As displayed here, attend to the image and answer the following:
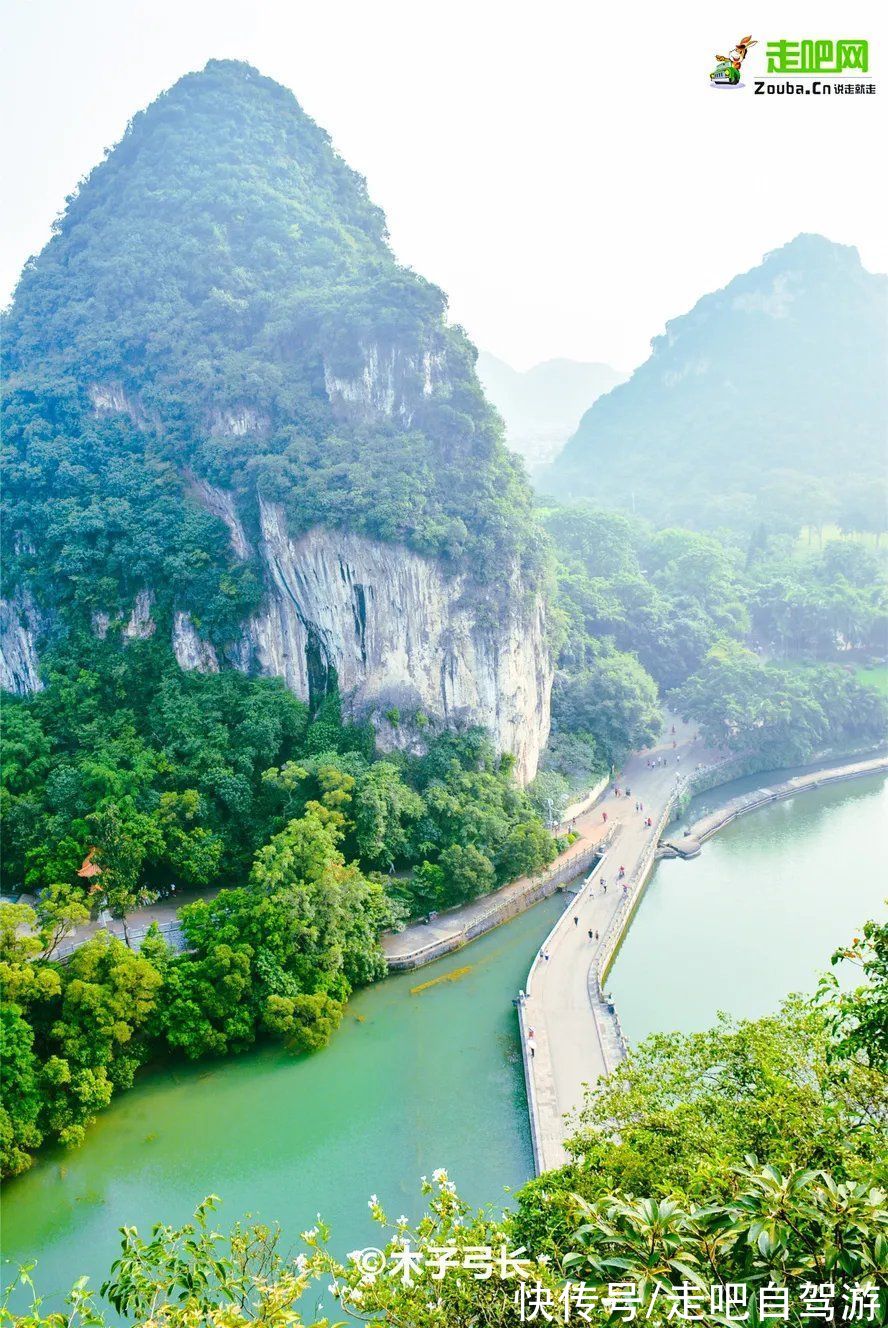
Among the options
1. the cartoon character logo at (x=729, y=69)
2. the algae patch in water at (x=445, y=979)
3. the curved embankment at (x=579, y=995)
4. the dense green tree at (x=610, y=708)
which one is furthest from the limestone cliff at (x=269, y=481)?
the cartoon character logo at (x=729, y=69)

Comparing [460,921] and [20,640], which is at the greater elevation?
[20,640]

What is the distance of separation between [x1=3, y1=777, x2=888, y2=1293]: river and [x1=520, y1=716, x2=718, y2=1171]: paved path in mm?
511

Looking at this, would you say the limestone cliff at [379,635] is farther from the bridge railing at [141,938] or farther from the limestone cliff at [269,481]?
the bridge railing at [141,938]

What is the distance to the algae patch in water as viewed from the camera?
1795 centimetres

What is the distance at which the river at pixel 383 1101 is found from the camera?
12.6 m

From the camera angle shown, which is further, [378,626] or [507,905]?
[378,626]

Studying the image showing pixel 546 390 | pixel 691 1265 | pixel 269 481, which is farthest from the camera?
pixel 546 390

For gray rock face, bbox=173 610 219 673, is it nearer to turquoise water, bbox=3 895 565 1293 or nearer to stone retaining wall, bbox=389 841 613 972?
stone retaining wall, bbox=389 841 613 972

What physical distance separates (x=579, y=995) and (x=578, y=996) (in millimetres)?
41

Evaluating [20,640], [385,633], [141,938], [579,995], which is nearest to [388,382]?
[385,633]

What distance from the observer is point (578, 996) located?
55.3 feet

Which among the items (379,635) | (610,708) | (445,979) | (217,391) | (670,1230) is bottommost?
(445,979)

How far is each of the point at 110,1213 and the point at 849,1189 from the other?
474 inches

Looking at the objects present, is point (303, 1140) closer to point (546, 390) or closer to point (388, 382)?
point (388, 382)
